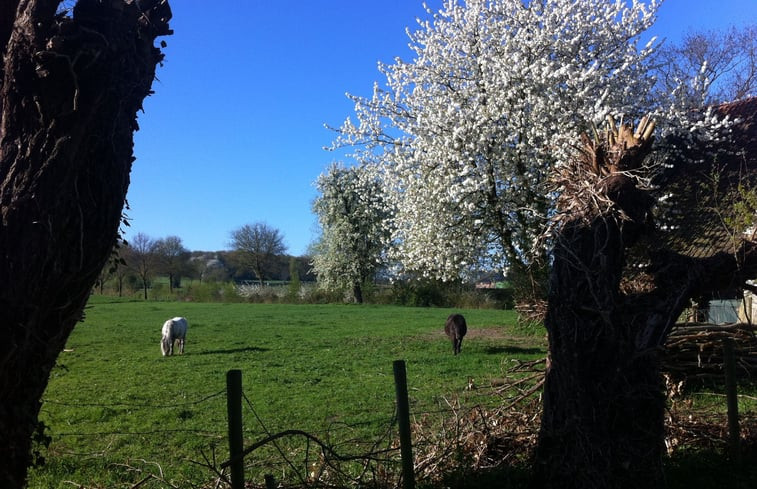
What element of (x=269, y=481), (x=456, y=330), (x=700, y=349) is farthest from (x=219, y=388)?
(x=700, y=349)

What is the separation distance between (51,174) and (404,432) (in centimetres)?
299

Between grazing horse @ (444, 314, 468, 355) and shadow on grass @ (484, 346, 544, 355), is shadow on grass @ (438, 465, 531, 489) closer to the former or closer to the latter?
grazing horse @ (444, 314, 468, 355)

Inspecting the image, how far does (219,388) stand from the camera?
10852 mm

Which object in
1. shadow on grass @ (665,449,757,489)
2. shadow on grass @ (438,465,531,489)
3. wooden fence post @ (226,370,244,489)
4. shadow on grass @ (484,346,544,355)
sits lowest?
shadow on grass @ (484,346,544,355)

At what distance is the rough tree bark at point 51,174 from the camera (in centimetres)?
317

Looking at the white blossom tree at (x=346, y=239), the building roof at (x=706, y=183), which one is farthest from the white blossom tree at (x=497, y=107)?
the white blossom tree at (x=346, y=239)

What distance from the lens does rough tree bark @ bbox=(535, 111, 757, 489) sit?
14.6 feet

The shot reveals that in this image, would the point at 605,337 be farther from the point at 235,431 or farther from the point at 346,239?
the point at 346,239

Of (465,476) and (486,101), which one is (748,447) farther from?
(486,101)

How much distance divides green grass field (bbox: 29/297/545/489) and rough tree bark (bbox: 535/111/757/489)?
6.31 feet

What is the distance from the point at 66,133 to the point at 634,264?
5.57 m

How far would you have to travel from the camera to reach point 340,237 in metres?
46.7

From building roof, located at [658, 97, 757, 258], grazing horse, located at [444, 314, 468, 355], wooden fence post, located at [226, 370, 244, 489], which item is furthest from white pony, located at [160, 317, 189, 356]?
building roof, located at [658, 97, 757, 258]

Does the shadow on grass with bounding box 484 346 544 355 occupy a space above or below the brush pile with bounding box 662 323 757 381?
below
